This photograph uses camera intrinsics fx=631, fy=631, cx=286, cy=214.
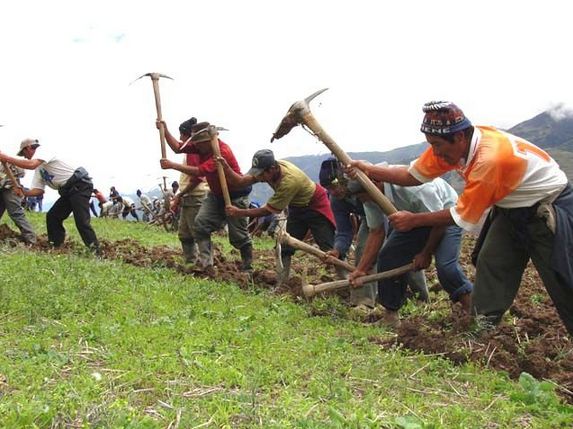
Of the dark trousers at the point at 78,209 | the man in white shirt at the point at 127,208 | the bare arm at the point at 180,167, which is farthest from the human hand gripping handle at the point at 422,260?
the man in white shirt at the point at 127,208

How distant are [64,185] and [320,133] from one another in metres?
3.87

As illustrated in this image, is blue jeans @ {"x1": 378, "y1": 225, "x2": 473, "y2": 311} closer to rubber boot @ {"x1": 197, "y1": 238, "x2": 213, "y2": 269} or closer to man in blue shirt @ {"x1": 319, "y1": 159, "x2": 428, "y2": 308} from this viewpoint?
man in blue shirt @ {"x1": 319, "y1": 159, "x2": 428, "y2": 308}

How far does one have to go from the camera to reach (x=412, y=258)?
16.3 feet

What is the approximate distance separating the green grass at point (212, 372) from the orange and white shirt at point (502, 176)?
38.6 inches

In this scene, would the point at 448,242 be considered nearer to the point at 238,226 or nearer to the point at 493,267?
the point at 493,267

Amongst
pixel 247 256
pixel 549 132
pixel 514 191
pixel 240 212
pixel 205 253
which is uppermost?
pixel 514 191

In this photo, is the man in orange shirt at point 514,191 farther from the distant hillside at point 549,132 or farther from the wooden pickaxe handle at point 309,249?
the distant hillside at point 549,132

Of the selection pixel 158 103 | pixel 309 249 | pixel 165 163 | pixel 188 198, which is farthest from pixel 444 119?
pixel 188 198

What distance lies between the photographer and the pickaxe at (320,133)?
4.68m

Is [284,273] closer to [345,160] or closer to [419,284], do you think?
[419,284]

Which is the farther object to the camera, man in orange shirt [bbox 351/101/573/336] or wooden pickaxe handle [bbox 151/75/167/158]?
→ wooden pickaxe handle [bbox 151/75/167/158]

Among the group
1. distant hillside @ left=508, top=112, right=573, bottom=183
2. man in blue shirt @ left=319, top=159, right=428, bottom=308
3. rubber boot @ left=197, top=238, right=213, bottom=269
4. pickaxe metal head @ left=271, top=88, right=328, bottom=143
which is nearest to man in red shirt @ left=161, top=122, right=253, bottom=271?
rubber boot @ left=197, top=238, right=213, bottom=269

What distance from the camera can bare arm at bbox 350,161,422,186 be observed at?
178 inches

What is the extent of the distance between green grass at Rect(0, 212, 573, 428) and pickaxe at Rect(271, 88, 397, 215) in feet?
3.22
